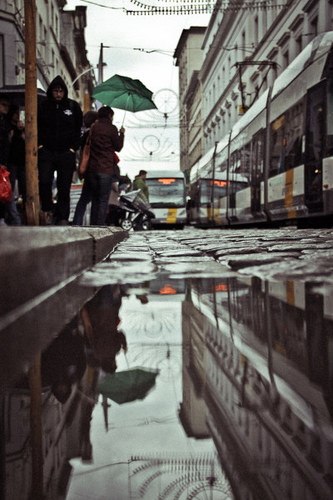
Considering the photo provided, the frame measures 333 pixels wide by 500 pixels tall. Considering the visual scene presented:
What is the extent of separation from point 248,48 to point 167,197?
13942 mm

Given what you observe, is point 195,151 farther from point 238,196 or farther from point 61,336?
point 61,336

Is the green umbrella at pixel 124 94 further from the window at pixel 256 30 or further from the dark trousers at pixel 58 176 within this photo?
the window at pixel 256 30

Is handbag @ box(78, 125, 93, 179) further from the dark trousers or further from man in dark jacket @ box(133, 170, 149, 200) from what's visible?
man in dark jacket @ box(133, 170, 149, 200)

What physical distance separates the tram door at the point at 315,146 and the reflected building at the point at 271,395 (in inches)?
407

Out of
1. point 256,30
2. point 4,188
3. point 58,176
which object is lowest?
point 4,188

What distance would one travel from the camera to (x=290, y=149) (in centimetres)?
1448

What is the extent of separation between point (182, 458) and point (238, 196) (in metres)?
20.0

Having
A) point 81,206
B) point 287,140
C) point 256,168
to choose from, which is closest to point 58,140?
point 81,206

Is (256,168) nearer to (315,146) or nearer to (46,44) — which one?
(315,146)

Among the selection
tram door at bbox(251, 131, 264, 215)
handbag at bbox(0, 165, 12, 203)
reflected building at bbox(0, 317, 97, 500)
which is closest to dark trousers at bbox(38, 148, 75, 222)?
handbag at bbox(0, 165, 12, 203)

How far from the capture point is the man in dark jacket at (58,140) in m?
7.88

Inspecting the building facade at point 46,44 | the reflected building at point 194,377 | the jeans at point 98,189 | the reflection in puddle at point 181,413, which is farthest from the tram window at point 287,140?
the reflection in puddle at point 181,413

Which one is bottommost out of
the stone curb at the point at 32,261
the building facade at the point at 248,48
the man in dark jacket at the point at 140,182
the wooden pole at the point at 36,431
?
the wooden pole at the point at 36,431

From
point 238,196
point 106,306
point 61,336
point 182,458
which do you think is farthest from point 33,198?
point 238,196
